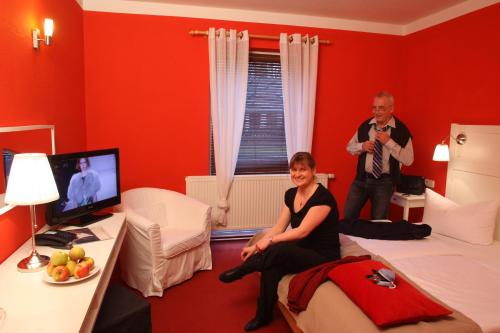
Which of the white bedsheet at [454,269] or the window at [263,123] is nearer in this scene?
the white bedsheet at [454,269]

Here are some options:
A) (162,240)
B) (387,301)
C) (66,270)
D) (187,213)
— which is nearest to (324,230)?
(387,301)

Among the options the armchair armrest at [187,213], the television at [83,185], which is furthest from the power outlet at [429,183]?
the television at [83,185]

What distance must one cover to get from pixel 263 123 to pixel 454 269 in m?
2.43

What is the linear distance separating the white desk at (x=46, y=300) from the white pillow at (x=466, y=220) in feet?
8.53

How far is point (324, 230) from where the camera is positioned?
93.4 inches

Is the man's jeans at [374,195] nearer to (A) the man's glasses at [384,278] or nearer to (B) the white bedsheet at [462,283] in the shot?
(B) the white bedsheet at [462,283]

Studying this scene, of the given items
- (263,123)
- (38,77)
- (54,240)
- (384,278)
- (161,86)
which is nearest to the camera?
(384,278)

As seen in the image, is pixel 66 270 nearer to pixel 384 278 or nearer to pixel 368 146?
pixel 384 278

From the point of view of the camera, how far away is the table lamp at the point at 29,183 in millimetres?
1571

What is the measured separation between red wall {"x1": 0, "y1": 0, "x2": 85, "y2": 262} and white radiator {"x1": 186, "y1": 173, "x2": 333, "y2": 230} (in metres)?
1.28

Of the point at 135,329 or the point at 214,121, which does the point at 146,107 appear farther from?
the point at 135,329

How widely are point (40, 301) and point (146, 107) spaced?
8.39 ft

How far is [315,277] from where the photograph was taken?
2072 millimetres

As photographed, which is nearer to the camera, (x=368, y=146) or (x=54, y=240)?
(x=54, y=240)
